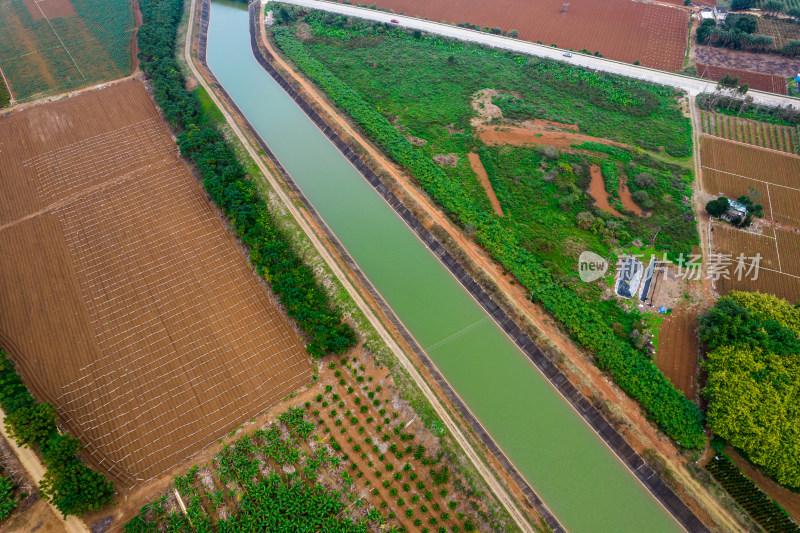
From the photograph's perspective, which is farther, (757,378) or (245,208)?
(245,208)

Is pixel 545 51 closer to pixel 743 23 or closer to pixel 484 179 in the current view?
pixel 743 23

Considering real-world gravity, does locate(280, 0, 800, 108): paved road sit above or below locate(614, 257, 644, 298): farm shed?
above

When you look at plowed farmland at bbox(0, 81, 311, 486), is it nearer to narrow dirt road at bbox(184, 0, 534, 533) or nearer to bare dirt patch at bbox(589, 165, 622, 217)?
narrow dirt road at bbox(184, 0, 534, 533)

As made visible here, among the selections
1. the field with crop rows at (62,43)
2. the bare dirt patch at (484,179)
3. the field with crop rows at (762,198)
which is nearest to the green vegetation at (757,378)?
the field with crop rows at (762,198)

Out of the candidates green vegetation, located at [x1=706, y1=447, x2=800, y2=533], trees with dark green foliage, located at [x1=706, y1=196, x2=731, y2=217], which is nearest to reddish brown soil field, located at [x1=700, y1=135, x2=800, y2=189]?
trees with dark green foliage, located at [x1=706, y1=196, x2=731, y2=217]

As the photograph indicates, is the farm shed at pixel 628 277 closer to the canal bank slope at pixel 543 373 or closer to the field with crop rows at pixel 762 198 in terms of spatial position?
the field with crop rows at pixel 762 198

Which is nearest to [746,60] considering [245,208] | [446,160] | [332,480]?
[446,160]
